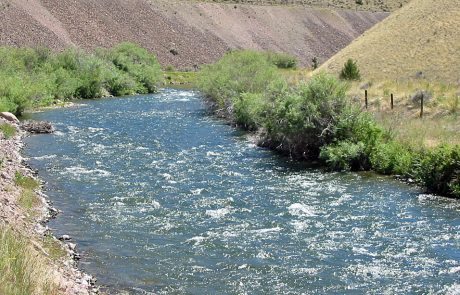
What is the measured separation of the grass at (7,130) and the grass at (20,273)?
85.0ft

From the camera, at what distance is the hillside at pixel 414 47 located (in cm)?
5056

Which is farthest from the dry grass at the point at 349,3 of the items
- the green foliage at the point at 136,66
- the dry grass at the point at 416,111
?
the dry grass at the point at 416,111

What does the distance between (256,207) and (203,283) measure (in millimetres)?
7415

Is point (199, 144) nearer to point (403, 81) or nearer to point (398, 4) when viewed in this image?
point (403, 81)

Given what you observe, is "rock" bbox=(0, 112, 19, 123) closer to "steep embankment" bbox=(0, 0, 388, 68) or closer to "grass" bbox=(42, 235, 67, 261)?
"grass" bbox=(42, 235, 67, 261)

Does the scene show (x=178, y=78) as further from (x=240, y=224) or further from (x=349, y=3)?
(x=349, y=3)

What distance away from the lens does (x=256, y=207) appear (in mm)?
22375

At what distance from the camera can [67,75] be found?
217 ft

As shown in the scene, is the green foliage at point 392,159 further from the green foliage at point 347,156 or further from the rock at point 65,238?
the rock at point 65,238

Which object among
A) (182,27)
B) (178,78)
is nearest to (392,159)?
(178,78)

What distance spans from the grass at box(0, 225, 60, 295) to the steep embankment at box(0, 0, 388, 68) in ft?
253

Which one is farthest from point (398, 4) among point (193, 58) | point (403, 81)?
point (403, 81)

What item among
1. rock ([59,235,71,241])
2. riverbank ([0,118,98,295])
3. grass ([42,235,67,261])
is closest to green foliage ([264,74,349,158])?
riverbank ([0,118,98,295])

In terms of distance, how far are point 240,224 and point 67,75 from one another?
5033cm
